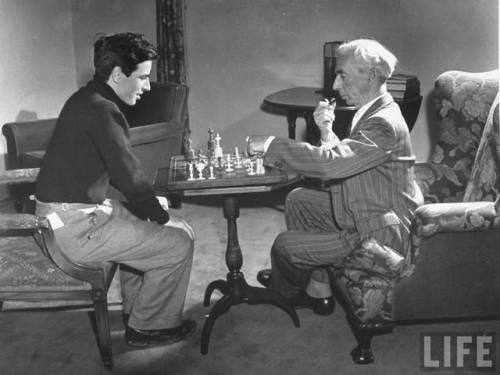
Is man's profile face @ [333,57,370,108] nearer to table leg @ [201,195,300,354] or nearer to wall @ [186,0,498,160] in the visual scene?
table leg @ [201,195,300,354]

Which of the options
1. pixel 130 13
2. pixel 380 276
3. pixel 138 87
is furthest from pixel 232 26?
pixel 380 276

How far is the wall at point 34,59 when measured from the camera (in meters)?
5.49

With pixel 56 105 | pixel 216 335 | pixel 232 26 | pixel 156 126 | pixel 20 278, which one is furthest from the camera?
pixel 56 105

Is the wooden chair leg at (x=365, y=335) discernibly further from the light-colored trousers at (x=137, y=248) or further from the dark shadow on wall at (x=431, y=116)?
the dark shadow on wall at (x=431, y=116)

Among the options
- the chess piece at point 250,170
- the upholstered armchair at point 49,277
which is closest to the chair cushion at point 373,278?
the chess piece at point 250,170

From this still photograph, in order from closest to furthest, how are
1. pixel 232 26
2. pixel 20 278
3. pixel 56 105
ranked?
pixel 20 278
pixel 232 26
pixel 56 105

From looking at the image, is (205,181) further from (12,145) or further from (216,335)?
(12,145)

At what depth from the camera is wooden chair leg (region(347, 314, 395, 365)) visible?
2.86 m

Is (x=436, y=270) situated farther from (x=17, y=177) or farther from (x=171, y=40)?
(x=171, y=40)

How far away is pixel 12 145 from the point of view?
4.75 meters

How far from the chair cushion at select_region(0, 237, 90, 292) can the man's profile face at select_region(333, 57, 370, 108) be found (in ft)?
4.51


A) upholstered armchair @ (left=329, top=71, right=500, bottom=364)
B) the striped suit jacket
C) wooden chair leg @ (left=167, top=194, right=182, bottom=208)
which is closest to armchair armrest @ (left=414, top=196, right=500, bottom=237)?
upholstered armchair @ (left=329, top=71, right=500, bottom=364)

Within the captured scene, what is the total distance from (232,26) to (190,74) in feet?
1.89

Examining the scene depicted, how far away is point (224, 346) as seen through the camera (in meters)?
3.05
